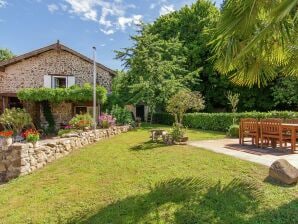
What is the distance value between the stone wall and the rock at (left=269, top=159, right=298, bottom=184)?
63.3 ft

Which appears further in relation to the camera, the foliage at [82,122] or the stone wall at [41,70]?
the stone wall at [41,70]

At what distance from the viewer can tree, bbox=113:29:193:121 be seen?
2273cm

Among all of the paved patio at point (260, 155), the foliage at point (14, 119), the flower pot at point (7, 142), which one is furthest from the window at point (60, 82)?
the paved patio at point (260, 155)

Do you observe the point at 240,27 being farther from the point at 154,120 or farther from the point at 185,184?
the point at 154,120

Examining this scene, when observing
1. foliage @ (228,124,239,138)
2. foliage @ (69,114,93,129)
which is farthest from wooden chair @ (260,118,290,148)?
foliage @ (69,114,93,129)

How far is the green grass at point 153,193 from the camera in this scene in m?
5.32

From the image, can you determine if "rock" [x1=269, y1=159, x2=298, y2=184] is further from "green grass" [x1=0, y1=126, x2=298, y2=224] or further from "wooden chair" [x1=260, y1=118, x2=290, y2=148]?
"wooden chair" [x1=260, y1=118, x2=290, y2=148]

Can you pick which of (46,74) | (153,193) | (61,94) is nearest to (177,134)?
(153,193)

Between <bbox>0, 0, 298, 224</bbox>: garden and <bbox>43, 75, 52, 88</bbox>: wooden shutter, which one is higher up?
<bbox>43, 75, 52, 88</bbox>: wooden shutter

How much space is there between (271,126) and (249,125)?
45.8 inches

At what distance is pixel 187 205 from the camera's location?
221 inches

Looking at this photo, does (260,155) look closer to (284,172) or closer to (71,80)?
(284,172)

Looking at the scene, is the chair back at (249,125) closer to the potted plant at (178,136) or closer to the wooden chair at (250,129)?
the wooden chair at (250,129)

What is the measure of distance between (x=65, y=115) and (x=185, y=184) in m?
18.0
